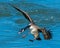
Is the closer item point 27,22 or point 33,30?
point 33,30

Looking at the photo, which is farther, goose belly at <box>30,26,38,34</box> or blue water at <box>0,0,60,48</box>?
blue water at <box>0,0,60,48</box>

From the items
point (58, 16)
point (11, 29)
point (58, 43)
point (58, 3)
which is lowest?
point (58, 43)

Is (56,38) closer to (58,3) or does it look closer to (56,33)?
(56,33)

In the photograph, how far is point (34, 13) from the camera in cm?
1980

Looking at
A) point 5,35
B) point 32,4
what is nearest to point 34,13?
point 32,4

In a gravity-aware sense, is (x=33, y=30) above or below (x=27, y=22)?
below

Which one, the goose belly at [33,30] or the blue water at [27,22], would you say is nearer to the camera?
the goose belly at [33,30]

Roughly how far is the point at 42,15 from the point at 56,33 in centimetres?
315

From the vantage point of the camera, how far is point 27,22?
18.2 meters

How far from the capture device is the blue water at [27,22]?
1572cm

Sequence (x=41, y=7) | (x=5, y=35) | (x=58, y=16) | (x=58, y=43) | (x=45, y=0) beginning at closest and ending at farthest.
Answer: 1. (x=58, y=43)
2. (x=5, y=35)
3. (x=58, y=16)
4. (x=41, y=7)
5. (x=45, y=0)

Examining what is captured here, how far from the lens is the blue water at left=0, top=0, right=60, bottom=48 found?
1572 centimetres

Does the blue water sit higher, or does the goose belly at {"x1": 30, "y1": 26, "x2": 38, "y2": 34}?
the blue water

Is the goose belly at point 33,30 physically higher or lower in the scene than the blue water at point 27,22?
lower
